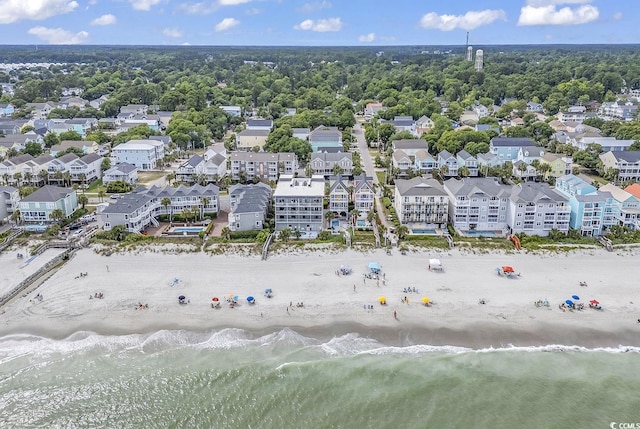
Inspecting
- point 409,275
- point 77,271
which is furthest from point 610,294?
point 77,271

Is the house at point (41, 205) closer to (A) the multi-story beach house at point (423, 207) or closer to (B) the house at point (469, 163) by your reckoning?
(A) the multi-story beach house at point (423, 207)

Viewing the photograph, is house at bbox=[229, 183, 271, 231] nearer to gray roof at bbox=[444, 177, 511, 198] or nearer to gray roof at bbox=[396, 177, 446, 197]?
gray roof at bbox=[396, 177, 446, 197]

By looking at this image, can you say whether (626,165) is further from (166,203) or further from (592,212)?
(166,203)

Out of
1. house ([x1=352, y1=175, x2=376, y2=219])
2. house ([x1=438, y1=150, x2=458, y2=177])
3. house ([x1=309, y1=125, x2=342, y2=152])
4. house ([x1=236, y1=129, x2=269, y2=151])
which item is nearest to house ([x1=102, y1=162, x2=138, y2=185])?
house ([x1=236, y1=129, x2=269, y2=151])

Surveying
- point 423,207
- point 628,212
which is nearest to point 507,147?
point 628,212

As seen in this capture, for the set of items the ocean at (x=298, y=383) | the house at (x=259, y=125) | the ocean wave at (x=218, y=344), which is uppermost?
the house at (x=259, y=125)

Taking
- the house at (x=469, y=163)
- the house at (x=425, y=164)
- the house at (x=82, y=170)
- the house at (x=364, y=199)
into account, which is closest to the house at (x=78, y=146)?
the house at (x=82, y=170)

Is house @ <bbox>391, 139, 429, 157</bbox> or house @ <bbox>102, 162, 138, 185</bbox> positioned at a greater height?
house @ <bbox>391, 139, 429, 157</bbox>
